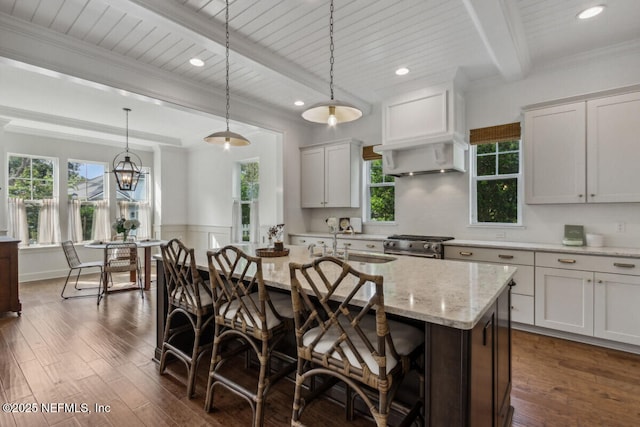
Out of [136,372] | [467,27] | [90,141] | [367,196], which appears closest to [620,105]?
[467,27]

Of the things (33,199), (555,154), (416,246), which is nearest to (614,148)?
(555,154)

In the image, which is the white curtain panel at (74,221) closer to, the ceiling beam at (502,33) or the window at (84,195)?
the window at (84,195)

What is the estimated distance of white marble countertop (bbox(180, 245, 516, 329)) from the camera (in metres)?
1.27

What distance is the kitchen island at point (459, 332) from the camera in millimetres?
1231

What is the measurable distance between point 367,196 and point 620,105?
3.01 metres

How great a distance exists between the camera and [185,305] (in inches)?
93.3

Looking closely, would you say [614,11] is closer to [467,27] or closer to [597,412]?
[467,27]

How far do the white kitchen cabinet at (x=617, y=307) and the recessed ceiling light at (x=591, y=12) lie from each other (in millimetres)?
2191

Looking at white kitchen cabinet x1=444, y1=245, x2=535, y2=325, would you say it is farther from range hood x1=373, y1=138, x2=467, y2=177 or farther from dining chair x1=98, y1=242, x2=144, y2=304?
dining chair x1=98, y1=242, x2=144, y2=304

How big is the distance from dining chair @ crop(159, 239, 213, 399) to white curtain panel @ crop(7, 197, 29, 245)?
4.97 metres

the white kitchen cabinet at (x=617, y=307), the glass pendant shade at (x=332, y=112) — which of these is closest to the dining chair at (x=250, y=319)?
the glass pendant shade at (x=332, y=112)

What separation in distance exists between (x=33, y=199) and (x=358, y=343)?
694cm

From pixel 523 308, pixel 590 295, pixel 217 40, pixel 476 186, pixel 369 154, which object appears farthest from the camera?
pixel 369 154

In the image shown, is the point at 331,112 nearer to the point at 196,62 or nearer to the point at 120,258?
the point at 196,62
